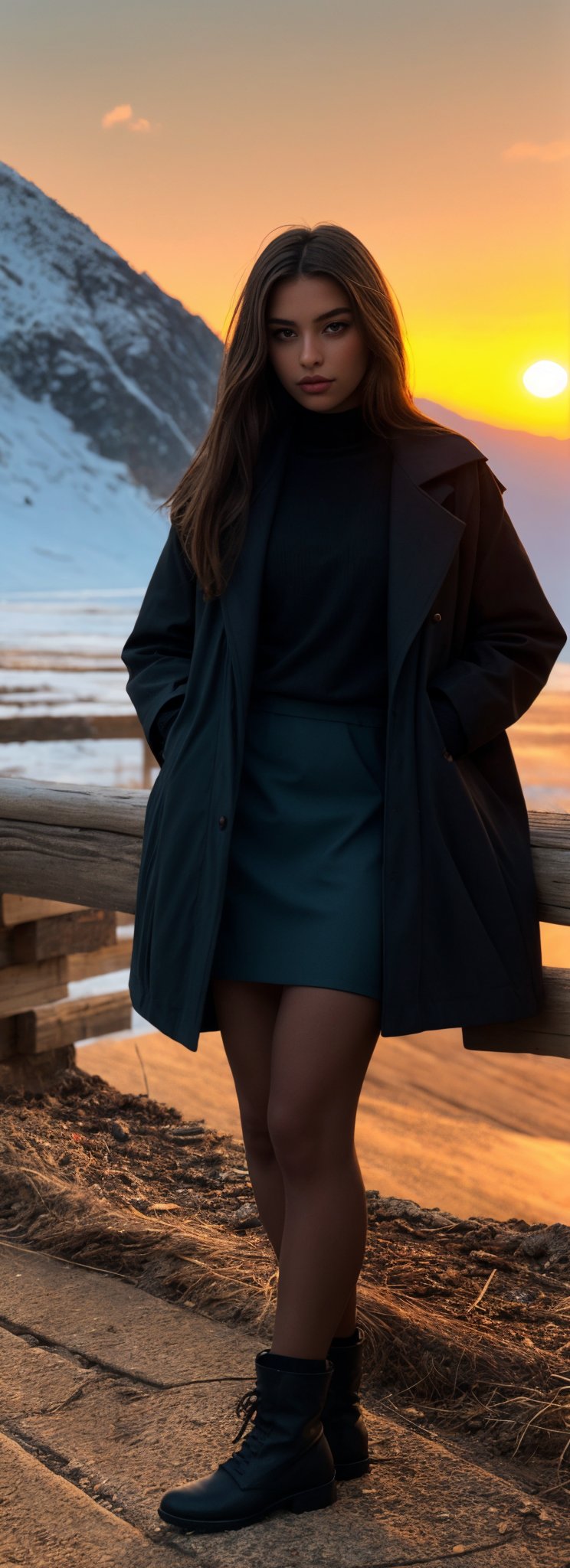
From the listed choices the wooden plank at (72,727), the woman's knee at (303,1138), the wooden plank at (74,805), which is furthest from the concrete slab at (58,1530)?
the wooden plank at (72,727)

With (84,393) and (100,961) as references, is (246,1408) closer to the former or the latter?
(100,961)

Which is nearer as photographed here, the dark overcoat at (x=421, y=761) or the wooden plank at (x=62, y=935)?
the dark overcoat at (x=421, y=761)

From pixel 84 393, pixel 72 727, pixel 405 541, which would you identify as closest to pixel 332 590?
pixel 405 541

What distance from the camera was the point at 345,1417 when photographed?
1885 millimetres

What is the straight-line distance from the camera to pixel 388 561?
1.83m

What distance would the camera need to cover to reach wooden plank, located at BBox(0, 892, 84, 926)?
3516 millimetres

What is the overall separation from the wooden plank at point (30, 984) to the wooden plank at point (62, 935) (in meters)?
0.04

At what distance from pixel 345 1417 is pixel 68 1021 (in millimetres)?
2094

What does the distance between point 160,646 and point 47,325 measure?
88.2 metres

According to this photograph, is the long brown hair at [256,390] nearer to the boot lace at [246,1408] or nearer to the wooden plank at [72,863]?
the wooden plank at [72,863]

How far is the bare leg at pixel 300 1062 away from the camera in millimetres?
1732

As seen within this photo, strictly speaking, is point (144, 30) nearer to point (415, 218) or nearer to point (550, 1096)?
point (415, 218)

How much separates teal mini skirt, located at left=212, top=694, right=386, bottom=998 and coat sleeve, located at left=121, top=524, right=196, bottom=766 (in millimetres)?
196

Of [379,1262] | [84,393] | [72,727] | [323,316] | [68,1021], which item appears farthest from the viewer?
[84,393]
